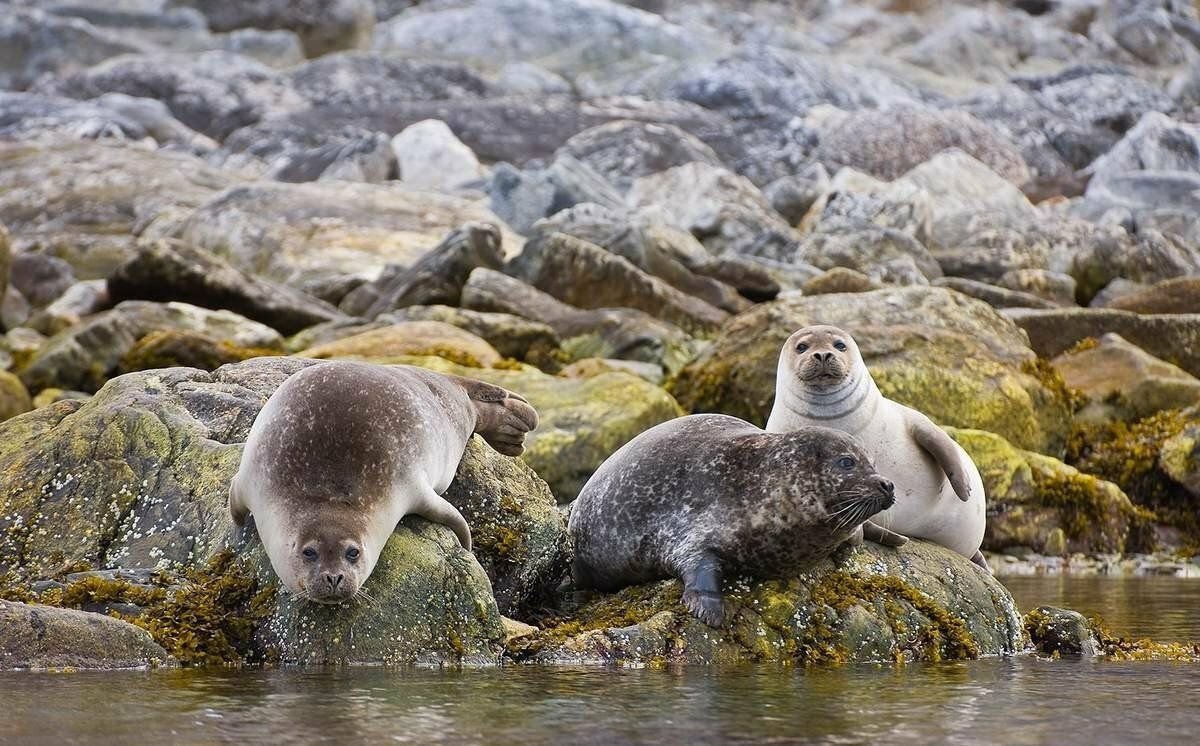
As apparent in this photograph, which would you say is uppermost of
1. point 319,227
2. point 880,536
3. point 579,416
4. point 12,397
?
point 880,536

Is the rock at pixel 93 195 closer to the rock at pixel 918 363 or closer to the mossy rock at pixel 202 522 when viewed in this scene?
the rock at pixel 918 363

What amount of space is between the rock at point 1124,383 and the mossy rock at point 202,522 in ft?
30.5

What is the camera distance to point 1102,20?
210ft

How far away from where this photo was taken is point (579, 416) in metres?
13.9

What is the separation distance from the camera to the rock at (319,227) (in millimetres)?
24156

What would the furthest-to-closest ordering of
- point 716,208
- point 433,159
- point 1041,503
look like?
point 433,159
point 716,208
point 1041,503

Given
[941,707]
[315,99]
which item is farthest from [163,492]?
[315,99]

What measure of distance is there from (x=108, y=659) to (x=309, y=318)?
13.5 meters

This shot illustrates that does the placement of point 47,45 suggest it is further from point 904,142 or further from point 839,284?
point 839,284

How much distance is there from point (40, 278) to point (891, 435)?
17.8 metres

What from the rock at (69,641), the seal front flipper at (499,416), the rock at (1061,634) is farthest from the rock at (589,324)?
the rock at (69,641)

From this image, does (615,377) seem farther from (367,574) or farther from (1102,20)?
(1102,20)

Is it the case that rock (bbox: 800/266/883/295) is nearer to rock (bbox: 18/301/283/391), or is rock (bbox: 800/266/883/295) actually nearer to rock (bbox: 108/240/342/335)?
rock (bbox: 108/240/342/335)

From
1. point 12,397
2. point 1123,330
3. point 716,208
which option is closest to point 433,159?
point 716,208
